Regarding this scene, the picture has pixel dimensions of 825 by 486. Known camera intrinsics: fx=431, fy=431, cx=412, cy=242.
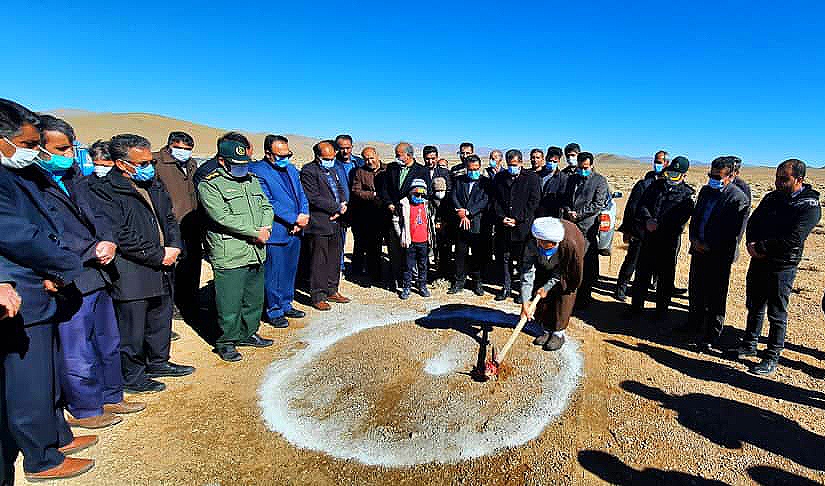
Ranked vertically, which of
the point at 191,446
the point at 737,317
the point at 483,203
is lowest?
the point at 191,446

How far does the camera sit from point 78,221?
3541 mm

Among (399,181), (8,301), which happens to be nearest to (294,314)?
(399,181)

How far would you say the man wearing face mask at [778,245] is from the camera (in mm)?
4461

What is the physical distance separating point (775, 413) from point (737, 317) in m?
2.86

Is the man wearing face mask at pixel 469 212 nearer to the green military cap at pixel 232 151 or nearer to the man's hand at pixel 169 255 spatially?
the green military cap at pixel 232 151

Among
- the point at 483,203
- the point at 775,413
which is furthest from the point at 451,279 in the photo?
the point at 775,413

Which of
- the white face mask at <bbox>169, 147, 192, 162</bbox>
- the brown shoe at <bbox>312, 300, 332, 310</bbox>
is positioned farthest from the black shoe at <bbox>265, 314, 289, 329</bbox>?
the white face mask at <bbox>169, 147, 192, 162</bbox>

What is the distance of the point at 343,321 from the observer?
6.40 meters

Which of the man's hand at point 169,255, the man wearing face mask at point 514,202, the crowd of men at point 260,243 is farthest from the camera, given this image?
the man wearing face mask at point 514,202

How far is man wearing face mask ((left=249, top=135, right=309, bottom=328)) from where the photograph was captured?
5828 mm

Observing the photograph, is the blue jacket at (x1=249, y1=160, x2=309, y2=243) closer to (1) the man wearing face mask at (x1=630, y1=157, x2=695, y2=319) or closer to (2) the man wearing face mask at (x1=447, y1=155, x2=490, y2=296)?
(2) the man wearing face mask at (x1=447, y1=155, x2=490, y2=296)

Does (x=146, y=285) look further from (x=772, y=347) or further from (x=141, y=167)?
(x=772, y=347)

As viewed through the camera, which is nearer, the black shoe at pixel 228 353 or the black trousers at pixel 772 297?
the black trousers at pixel 772 297

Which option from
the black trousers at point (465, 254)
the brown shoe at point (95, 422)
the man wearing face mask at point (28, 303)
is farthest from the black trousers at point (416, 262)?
the man wearing face mask at point (28, 303)
